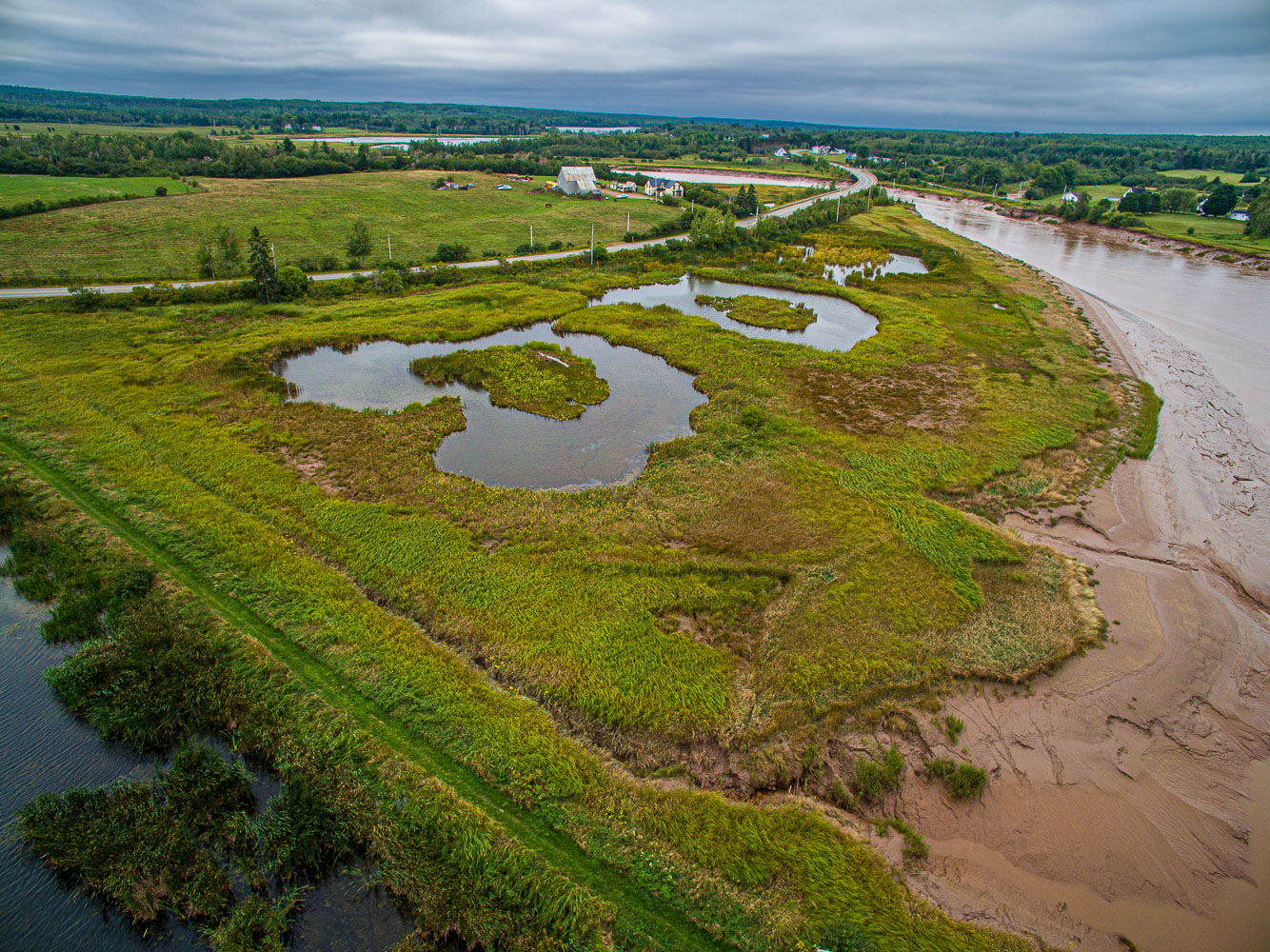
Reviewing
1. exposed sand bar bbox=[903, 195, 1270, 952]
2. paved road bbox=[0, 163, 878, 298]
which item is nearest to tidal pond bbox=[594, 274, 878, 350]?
paved road bbox=[0, 163, 878, 298]

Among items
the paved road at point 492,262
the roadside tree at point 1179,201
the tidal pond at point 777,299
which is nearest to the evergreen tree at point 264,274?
the paved road at point 492,262

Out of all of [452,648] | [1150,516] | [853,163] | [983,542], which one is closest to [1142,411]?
[1150,516]

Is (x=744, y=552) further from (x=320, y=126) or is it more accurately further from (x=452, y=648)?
(x=320, y=126)

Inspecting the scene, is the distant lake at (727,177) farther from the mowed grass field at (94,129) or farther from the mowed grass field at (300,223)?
the mowed grass field at (94,129)

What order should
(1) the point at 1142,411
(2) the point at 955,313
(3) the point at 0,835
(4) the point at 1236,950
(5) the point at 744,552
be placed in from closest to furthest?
(4) the point at 1236,950, (3) the point at 0,835, (5) the point at 744,552, (1) the point at 1142,411, (2) the point at 955,313

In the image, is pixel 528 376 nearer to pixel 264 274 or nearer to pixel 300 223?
pixel 264 274

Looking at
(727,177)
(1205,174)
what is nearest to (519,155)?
(727,177)
